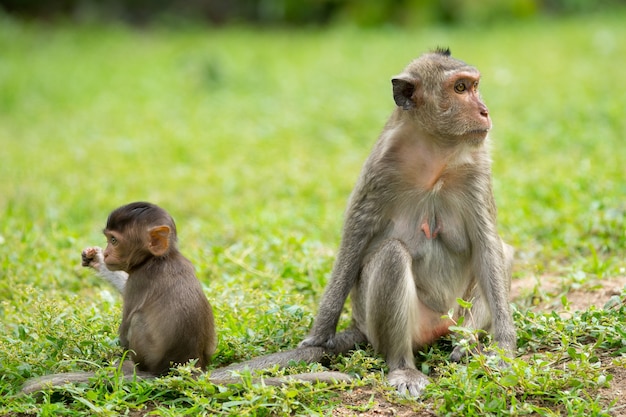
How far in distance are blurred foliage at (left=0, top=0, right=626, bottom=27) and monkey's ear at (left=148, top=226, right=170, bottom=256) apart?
14742 mm

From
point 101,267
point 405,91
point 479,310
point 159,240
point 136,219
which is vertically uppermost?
point 405,91

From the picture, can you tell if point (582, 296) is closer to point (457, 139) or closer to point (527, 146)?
point (457, 139)

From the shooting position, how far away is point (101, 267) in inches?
220

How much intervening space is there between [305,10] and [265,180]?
1137cm

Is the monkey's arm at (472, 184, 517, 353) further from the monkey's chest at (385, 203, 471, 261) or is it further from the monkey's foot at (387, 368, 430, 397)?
the monkey's foot at (387, 368, 430, 397)

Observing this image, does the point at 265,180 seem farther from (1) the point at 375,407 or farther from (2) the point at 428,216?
(1) the point at 375,407

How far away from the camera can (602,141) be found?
1045cm

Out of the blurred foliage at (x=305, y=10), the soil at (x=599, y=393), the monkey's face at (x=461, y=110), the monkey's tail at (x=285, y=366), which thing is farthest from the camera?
the blurred foliage at (x=305, y=10)

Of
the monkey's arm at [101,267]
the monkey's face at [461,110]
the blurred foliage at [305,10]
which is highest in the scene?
the blurred foliage at [305,10]

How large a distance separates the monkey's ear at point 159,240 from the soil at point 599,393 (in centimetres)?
129

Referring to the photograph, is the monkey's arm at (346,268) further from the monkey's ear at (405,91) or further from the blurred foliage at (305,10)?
the blurred foliage at (305,10)

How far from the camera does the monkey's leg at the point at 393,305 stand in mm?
5188

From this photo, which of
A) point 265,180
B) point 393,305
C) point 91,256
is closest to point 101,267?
point 91,256

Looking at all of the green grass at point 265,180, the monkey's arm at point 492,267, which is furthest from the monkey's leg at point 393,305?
the monkey's arm at point 492,267
